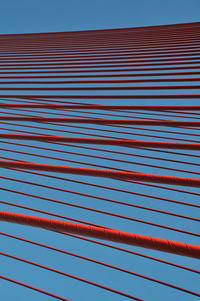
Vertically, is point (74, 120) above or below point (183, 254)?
above

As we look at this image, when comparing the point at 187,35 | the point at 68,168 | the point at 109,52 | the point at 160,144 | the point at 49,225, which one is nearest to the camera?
the point at 49,225

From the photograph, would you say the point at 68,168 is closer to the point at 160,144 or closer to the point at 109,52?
the point at 160,144

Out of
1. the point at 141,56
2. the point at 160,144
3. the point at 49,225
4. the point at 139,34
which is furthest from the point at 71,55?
the point at 49,225

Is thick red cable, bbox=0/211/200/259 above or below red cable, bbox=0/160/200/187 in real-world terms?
below

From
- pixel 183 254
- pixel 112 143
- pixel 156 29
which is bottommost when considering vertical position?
pixel 183 254

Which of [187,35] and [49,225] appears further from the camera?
[187,35]

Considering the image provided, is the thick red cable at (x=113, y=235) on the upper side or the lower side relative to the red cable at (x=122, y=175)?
lower

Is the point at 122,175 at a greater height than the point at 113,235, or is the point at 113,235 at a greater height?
the point at 122,175

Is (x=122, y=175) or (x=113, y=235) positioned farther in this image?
(x=122, y=175)

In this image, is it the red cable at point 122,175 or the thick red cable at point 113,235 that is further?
the red cable at point 122,175

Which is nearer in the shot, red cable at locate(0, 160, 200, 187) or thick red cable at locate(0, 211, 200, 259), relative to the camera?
thick red cable at locate(0, 211, 200, 259)

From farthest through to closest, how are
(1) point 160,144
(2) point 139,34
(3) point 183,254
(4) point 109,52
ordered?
(2) point 139,34
(4) point 109,52
(1) point 160,144
(3) point 183,254

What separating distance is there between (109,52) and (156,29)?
14.2 ft

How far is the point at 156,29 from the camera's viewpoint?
1406 centimetres
